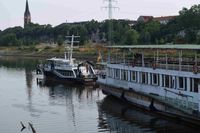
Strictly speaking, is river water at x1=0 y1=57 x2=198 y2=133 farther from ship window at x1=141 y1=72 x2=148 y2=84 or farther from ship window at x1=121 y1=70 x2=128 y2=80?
ship window at x1=141 y1=72 x2=148 y2=84

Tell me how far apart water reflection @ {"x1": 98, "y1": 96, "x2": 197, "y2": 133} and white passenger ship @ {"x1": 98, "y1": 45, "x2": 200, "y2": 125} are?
0.83m

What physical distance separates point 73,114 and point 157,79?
31.4 ft

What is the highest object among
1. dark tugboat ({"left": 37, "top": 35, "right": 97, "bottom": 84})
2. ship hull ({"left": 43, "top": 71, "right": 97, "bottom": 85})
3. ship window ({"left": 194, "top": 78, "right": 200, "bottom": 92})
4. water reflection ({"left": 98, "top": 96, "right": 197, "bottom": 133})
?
ship window ({"left": 194, "top": 78, "right": 200, "bottom": 92})

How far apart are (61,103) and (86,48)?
116824 mm

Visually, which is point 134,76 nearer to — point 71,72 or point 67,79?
point 71,72

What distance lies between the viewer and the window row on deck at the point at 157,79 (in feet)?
139

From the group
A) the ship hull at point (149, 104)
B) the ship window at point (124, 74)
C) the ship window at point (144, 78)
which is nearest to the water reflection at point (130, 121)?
the ship hull at point (149, 104)

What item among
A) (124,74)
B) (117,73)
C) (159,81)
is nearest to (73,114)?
(124,74)

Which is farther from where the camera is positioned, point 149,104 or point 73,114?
point 73,114

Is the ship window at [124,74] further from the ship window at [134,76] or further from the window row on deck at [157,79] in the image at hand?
the ship window at [134,76]

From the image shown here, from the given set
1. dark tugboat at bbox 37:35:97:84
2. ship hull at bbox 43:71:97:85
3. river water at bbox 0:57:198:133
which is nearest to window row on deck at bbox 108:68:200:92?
river water at bbox 0:57:198:133

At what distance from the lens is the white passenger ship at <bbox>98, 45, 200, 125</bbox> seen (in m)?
41.3

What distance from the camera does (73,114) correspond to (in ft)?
161

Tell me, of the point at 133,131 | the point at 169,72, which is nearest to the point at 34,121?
the point at 133,131
